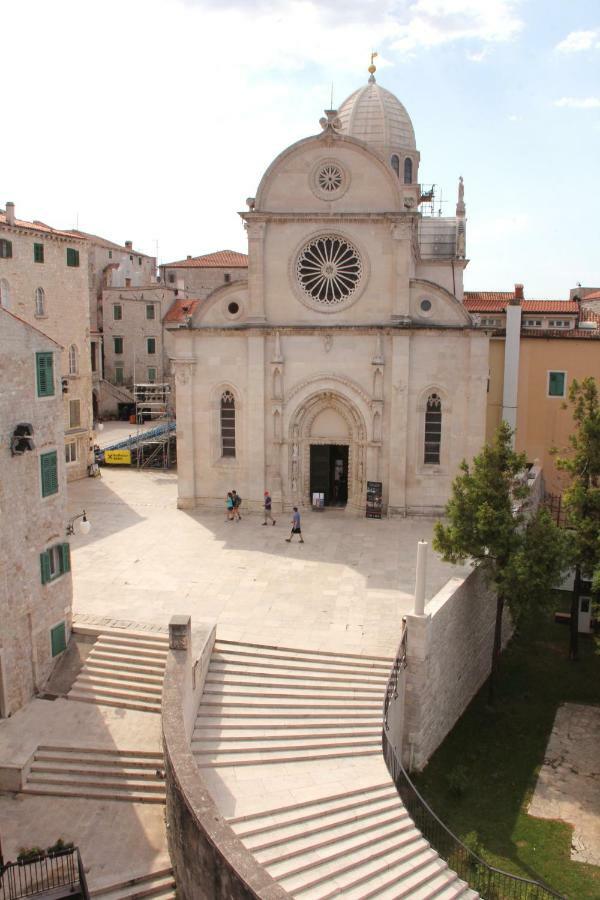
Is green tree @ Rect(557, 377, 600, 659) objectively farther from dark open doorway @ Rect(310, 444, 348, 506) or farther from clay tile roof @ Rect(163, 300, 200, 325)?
clay tile roof @ Rect(163, 300, 200, 325)

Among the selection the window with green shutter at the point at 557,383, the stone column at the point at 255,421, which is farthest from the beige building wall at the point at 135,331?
the window with green shutter at the point at 557,383

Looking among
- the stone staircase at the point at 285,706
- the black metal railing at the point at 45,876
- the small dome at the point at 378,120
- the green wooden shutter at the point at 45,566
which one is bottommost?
the black metal railing at the point at 45,876

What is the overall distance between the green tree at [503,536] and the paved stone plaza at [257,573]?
1.56 m

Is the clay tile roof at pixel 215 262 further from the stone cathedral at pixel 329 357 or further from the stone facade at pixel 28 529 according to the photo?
the stone facade at pixel 28 529

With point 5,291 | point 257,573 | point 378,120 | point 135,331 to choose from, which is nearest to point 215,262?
point 135,331

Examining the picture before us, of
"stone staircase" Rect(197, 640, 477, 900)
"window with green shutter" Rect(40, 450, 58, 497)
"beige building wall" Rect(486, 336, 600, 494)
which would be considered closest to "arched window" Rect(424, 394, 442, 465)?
"beige building wall" Rect(486, 336, 600, 494)

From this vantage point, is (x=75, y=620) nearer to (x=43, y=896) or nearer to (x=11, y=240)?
(x=43, y=896)

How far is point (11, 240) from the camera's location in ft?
102

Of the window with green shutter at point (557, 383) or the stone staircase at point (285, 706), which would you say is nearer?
the stone staircase at point (285, 706)

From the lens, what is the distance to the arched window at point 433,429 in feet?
95.8

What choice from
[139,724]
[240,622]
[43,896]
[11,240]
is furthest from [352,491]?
[43,896]

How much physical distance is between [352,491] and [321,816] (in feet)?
56.9

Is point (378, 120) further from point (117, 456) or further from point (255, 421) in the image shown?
point (117, 456)

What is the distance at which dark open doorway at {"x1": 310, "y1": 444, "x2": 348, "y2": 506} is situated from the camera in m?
30.8
